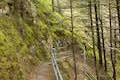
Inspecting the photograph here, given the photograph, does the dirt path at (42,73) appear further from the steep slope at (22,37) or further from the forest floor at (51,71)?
the steep slope at (22,37)

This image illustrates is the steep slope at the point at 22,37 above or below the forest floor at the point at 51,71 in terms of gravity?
above

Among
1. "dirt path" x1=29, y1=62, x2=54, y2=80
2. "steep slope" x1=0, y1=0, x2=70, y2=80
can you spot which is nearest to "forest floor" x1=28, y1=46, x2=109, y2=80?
"dirt path" x1=29, y1=62, x2=54, y2=80

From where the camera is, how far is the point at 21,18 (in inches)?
888

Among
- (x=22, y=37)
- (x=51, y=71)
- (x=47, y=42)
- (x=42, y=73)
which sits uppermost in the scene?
(x=22, y=37)

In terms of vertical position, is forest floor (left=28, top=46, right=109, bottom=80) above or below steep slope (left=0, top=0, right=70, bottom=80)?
below

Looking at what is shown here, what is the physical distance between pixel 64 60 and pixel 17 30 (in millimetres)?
6691

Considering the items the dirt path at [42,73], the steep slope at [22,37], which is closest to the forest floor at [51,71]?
the dirt path at [42,73]

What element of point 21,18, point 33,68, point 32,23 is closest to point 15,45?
point 33,68

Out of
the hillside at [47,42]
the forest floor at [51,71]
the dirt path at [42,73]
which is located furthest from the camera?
the forest floor at [51,71]

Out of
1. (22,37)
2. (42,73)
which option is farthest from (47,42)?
(42,73)

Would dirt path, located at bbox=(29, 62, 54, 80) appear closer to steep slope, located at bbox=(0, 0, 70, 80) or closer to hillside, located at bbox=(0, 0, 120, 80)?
hillside, located at bbox=(0, 0, 120, 80)

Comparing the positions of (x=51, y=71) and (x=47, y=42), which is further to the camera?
(x=47, y=42)

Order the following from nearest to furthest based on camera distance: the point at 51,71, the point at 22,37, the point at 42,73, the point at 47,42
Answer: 1. the point at 51,71
2. the point at 42,73
3. the point at 22,37
4. the point at 47,42

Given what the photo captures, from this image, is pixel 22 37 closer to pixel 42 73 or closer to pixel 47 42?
pixel 42 73
